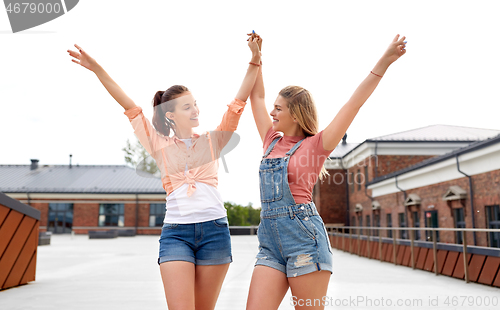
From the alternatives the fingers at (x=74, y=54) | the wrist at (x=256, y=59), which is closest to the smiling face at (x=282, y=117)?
the wrist at (x=256, y=59)

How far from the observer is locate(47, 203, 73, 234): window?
3947 cm

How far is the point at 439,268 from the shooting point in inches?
374

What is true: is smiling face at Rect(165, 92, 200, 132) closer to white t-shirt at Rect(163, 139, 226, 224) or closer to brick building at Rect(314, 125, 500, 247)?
white t-shirt at Rect(163, 139, 226, 224)

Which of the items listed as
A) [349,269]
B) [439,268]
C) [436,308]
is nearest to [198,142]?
[436,308]

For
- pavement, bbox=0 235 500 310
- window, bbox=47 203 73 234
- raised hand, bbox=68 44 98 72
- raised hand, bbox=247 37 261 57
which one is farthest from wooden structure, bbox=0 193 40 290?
window, bbox=47 203 73 234

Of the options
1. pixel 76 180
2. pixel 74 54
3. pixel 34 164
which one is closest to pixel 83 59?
pixel 74 54

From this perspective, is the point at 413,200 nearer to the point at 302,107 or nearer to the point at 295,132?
the point at 295,132

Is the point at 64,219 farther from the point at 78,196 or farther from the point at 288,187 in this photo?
the point at 288,187

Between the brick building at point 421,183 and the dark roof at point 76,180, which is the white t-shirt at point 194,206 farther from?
the dark roof at point 76,180

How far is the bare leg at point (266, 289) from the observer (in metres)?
2.28

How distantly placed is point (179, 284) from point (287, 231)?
2.18 ft

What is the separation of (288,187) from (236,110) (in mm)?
664

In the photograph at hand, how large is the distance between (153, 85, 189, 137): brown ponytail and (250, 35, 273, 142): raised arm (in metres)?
0.49

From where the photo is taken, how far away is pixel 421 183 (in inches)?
665
